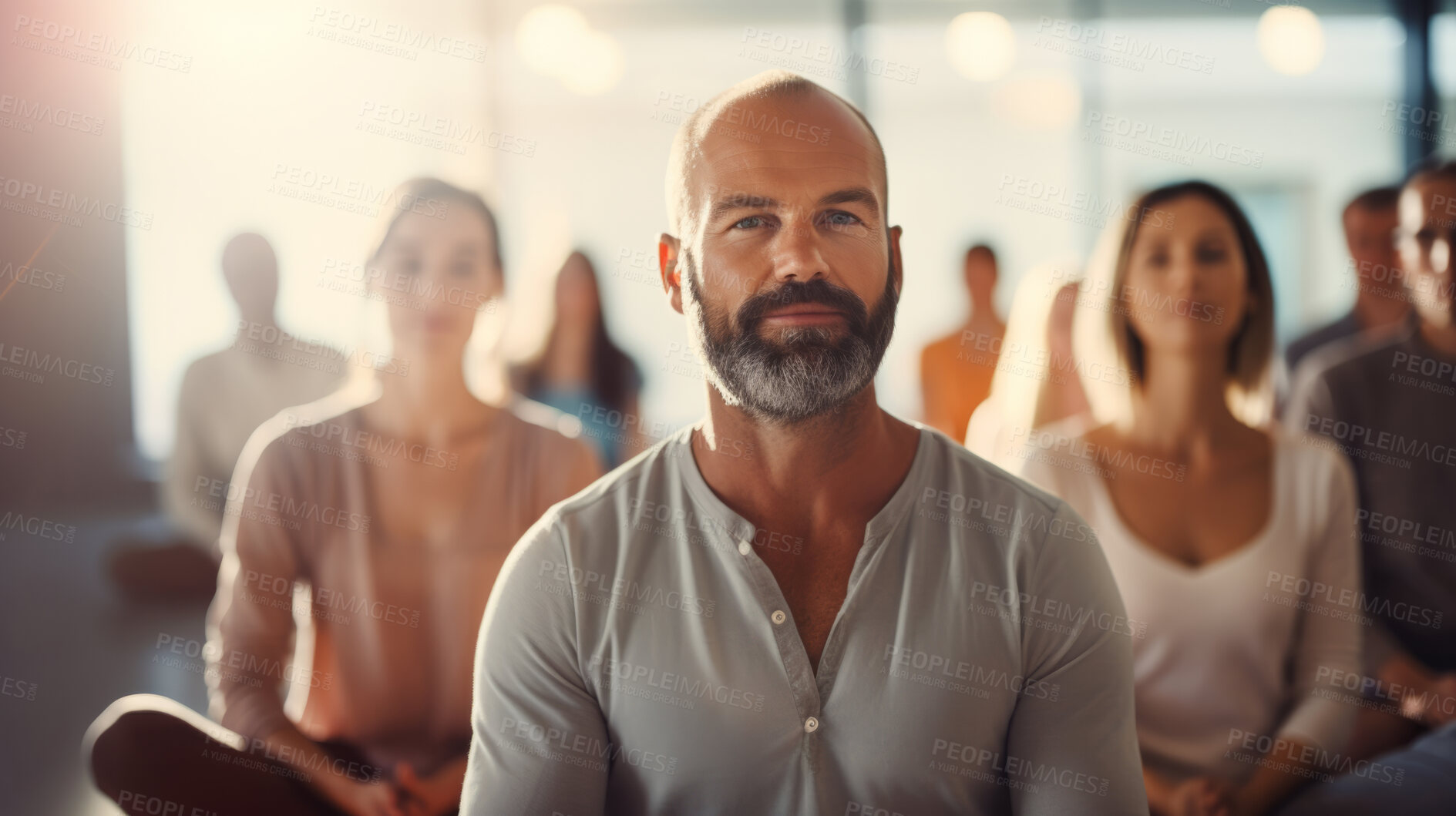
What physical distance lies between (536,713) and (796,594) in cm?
37

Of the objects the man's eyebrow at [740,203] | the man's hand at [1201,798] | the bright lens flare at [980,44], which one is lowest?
the man's hand at [1201,798]

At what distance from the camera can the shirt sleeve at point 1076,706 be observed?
1.16 m

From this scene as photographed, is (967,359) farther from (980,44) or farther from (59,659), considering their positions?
(59,659)

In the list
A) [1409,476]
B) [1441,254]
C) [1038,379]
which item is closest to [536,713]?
[1038,379]

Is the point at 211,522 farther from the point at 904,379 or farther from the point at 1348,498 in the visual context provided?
the point at 1348,498

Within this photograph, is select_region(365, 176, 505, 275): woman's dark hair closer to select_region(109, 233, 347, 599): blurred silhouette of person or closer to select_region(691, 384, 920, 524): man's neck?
select_region(109, 233, 347, 599): blurred silhouette of person

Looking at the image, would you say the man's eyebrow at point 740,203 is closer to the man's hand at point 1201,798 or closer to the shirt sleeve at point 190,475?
the man's hand at point 1201,798

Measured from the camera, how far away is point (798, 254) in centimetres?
122

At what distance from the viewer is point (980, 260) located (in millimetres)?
3293

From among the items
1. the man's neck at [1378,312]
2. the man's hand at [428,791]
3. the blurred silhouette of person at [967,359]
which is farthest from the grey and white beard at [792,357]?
the man's neck at [1378,312]

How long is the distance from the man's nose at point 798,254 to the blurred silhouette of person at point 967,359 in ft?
6.05

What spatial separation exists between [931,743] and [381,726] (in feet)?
3.83

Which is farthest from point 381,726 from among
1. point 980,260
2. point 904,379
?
point 980,260

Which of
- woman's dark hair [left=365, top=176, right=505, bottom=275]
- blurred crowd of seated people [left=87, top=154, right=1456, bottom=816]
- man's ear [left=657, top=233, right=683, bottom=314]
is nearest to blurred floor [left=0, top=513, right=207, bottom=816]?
blurred crowd of seated people [left=87, top=154, right=1456, bottom=816]
